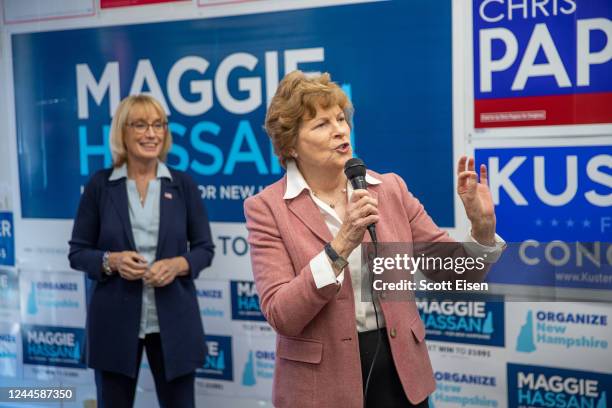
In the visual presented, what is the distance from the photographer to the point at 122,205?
339cm

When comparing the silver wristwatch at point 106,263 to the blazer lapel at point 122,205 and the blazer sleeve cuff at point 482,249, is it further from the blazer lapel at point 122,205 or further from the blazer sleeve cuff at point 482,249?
the blazer sleeve cuff at point 482,249

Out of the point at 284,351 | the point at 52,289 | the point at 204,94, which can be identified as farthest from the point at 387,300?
the point at 52,289

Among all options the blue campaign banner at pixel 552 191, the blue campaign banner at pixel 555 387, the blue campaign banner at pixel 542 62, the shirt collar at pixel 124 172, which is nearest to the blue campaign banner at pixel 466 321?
the blue campaign banner at pixel 555 387

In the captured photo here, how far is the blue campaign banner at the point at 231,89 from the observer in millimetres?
3502

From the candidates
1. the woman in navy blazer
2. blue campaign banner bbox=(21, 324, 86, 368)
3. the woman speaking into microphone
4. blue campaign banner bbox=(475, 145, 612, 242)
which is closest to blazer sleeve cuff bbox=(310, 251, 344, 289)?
the woman speaking into microphone

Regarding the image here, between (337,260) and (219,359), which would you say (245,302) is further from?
(337,260)

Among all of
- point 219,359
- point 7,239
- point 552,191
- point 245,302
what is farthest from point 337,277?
point 7,239

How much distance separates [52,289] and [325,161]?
2935 mm

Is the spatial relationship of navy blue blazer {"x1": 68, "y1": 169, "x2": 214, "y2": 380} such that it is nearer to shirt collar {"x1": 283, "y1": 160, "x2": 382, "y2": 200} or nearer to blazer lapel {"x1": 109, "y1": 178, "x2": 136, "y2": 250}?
blazer lapel {"x1": 109, "y1": 178, "x2": 136, "y2": 250}

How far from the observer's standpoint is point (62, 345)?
455 centimetres

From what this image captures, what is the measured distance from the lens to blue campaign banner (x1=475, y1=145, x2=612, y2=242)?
3166 millimetres

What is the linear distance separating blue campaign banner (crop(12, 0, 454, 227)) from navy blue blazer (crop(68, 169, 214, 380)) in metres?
0.60

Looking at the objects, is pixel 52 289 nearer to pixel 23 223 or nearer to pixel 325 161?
pixel 23 223

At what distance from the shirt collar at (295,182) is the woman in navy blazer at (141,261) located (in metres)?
1.27
